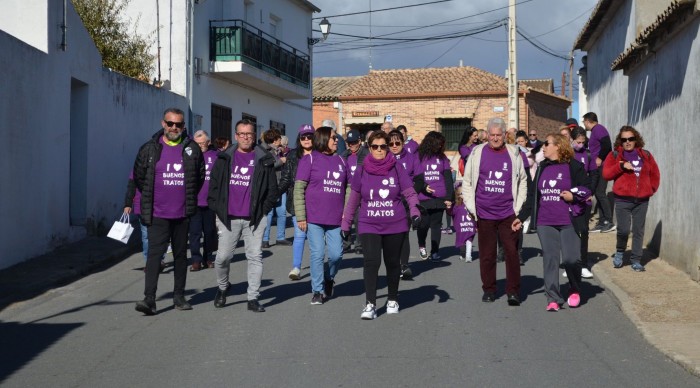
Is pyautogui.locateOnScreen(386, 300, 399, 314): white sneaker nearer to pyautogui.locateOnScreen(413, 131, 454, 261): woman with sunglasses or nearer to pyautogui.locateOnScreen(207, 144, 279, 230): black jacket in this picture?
pyautogui.locateOnScreen(207, 144, 279, 230): black jacket

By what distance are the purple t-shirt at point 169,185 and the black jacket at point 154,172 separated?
4 centimetres

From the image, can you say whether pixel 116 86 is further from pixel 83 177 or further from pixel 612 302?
pixel 612 302

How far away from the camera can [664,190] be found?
44.6 feet

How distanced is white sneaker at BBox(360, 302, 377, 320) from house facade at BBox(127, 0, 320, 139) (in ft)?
49.6

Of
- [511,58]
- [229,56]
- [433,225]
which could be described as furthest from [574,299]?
[511,58]

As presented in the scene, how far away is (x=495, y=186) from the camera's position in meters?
9.84

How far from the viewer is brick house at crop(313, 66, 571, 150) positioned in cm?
4469

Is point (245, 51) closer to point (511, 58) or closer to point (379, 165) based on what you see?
point (511, 58)

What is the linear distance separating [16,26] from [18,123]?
7.51ft

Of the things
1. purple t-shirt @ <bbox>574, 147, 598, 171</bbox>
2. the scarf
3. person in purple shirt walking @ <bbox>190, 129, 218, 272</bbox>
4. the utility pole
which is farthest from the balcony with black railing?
the scarf

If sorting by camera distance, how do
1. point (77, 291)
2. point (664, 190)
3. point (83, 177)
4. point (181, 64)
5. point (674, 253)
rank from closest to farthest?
point (77, 291)
point (674, 253)
point (664, 190)
point (83, 177)
point (181, 64)

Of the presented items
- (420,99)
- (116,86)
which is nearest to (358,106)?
(420,99)

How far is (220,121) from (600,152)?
13.9 m

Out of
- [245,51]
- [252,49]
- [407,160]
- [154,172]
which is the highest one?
[252,49]
